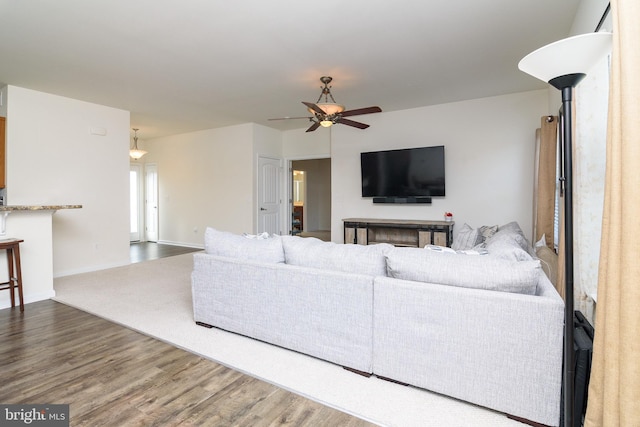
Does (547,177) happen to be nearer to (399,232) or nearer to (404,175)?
(404,175)

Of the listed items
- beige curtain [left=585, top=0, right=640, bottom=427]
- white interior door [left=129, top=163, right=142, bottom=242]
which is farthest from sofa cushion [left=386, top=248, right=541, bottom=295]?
white interior door [left=129, top=163, right=142, bottom=242]

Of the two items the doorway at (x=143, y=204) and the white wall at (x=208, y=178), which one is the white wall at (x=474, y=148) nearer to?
the white wall at (x=208, y=178)

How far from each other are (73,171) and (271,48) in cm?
375

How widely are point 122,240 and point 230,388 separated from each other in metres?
4.66

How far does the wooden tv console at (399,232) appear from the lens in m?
4.91

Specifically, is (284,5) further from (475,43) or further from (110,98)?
(110,98)

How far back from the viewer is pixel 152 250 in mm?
7035

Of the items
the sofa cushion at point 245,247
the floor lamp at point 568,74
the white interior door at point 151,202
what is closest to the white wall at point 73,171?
the white interior door at point 151,202

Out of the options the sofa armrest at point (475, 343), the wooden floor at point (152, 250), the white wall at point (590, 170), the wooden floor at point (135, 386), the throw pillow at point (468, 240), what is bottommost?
the wooden floor at point (135, 386)

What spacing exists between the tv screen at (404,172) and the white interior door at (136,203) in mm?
5896

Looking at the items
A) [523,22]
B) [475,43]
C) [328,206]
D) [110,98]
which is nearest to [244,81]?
[110,98]

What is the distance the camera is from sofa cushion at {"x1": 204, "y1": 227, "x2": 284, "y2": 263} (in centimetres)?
250

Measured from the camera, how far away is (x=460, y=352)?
1755 millimetres

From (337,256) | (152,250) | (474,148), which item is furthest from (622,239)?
(152,250)
